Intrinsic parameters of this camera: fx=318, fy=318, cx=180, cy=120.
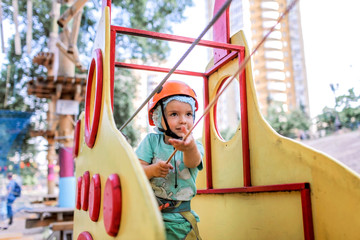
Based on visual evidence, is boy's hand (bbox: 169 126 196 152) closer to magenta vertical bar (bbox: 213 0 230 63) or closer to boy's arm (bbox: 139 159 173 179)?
boy's arm (bbox: 139 159 173 179)

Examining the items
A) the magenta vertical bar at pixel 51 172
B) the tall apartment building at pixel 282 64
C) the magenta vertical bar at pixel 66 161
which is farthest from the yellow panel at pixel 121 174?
the tall apartment building at pixel 282 64

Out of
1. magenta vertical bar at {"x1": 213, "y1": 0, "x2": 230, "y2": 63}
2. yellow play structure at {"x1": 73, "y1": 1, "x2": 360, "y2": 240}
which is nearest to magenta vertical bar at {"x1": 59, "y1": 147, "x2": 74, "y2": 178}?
yellow play structure at {"x1": 73, "y1": 1, "x2": 360, "y2": 240}

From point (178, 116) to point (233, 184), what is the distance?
0.83m

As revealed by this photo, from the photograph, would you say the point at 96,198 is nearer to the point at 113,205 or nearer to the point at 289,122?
the point at 113,205

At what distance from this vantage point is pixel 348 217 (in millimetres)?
1401

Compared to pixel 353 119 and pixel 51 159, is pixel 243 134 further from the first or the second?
pixel 353 119

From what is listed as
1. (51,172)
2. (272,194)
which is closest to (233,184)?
(272,194)

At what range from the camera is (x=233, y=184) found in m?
2.27

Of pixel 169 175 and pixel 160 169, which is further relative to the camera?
pixel 169 175

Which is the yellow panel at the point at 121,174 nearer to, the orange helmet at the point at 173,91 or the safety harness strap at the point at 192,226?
the orange helmet at the point at 173,91

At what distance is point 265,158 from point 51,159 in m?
9.33

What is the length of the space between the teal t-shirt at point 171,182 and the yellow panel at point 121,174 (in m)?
0.32

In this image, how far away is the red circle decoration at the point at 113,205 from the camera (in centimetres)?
108

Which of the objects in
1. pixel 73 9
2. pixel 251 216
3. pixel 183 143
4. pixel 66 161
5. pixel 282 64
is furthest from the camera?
pixel 282 64
